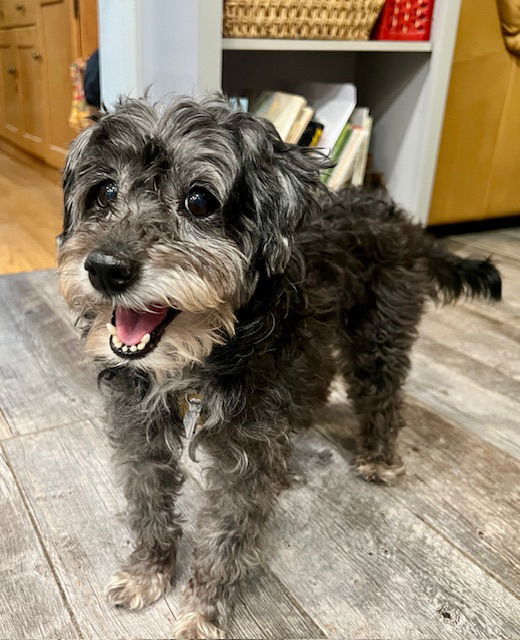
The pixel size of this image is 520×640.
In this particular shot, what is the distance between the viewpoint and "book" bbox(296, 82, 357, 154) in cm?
261

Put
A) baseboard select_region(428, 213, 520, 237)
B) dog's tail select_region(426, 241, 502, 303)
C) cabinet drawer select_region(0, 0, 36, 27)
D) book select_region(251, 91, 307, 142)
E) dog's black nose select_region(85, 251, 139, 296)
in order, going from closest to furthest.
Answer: dog's black nose select_region(85, 251, 139, 296), dog's tail select_region(426, 241, 502, 303), book select_region(251, 91, 307, 142), baseboard select_region(428, 213, 520, 237), cabinet drawer select_region(0, 0, 36, 27)

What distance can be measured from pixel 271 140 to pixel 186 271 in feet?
0.98

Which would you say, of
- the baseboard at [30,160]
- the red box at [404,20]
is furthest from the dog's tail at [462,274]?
the baseboard at [30,160]

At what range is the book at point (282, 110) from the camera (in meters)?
2.47

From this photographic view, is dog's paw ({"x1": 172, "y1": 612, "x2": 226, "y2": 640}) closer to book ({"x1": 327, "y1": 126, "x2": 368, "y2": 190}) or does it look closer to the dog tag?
the dog tag

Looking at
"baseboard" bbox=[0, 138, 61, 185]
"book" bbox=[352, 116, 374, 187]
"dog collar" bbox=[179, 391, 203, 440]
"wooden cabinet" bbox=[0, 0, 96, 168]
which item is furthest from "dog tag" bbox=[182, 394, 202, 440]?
"baseboard" bbox=[0, 138, 61, 185]

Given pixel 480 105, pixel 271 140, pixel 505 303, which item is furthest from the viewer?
pixel 480 105

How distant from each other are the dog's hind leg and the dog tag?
0.59 metres

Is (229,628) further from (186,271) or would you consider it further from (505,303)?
(505,303)

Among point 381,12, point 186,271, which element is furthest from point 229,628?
point 381,12

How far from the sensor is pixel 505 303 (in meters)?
2.83

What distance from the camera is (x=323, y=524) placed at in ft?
5.01

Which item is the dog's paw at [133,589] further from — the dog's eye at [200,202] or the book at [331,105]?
the book at [331,105]

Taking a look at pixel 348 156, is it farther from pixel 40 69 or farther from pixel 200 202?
pixel 40 69
